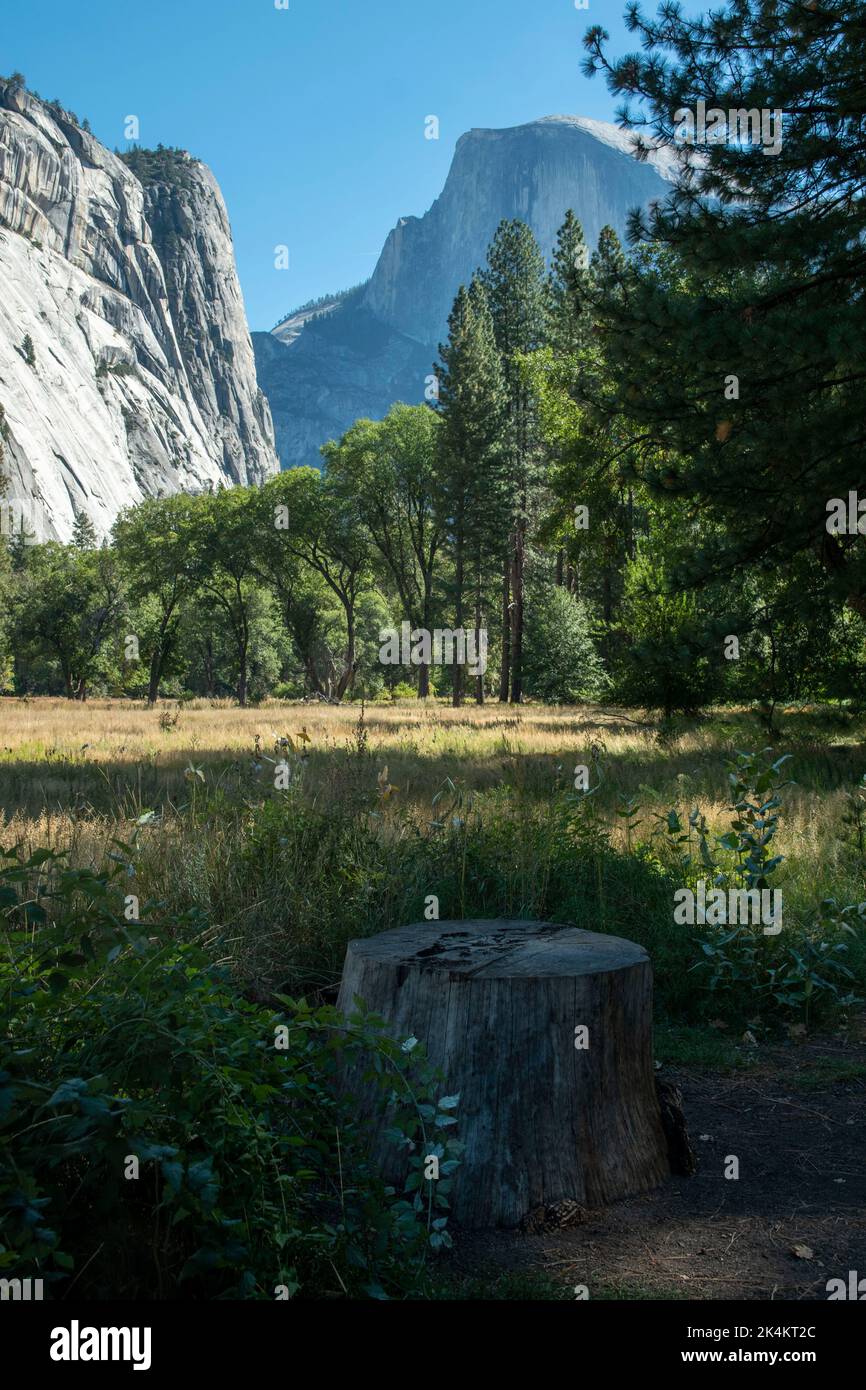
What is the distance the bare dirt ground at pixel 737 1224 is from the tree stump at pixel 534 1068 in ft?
0.42

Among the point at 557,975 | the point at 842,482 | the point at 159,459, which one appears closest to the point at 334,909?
the point at 557,975

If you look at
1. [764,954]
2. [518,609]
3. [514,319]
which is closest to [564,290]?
[514,319]

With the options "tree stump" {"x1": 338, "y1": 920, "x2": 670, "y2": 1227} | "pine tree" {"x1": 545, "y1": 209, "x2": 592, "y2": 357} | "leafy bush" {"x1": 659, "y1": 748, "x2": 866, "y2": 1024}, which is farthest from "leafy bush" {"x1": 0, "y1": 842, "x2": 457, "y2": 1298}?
"pine tree" {"x1": 545, "y1": 209, "x2": 592, "y2": 357}

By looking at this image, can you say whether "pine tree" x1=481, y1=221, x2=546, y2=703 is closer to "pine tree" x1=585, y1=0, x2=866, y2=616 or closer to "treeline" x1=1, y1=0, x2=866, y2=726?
"treeline" x1=1, y1=0, x2=866, y2=726

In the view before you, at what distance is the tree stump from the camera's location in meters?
3.44

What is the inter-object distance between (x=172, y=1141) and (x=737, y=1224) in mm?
1854

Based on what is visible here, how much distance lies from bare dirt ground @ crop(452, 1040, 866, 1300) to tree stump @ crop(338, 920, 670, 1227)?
0.42 feet

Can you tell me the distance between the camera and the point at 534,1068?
3.53 m

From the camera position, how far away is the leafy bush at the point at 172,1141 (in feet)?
7.79

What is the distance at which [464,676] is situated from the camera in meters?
64.3

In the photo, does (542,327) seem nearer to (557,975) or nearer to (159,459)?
(557,975)

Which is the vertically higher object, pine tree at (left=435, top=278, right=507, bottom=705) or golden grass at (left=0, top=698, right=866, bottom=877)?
pine tree at (left=435, top=278, right=507, bottom=705)

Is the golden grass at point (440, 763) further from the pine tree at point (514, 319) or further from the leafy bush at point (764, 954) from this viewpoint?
the pine tree at point (514, 319)

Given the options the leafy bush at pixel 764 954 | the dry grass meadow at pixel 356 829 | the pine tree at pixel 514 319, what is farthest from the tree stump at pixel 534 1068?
the pine tree at pixel 514 319
